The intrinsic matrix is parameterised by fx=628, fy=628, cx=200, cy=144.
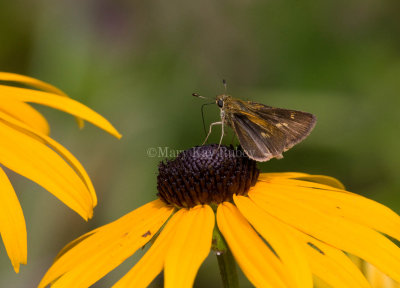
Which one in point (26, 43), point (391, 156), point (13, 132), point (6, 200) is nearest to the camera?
point (6, 200)

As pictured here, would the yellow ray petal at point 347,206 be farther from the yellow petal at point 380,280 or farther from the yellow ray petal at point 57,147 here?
the yellow ray petal at point 57,147

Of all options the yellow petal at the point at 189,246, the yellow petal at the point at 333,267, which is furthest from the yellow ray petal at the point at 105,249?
the yellow petal at the point at 333,267

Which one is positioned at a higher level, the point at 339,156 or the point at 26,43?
the point at 26,43

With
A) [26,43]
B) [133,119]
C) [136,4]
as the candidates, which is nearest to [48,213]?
[133,119]

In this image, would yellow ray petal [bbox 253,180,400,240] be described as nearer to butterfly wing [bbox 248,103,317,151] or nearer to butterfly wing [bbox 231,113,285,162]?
butterfly wing [bbox 231,113,285,162]

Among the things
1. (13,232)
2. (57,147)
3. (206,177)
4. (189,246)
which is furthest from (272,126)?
(13,232)

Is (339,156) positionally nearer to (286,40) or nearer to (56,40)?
(286,40)

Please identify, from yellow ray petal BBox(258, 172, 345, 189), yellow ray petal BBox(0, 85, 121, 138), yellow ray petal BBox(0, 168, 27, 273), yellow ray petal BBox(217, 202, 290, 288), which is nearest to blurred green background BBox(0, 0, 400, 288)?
yellow ray petal BBox(258, 172, 345, 189)

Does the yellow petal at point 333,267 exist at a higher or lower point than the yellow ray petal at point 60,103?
lower
